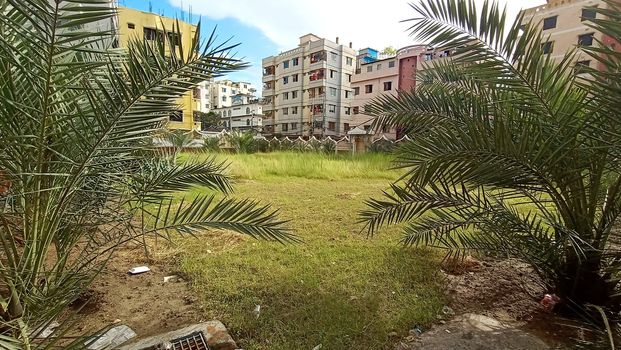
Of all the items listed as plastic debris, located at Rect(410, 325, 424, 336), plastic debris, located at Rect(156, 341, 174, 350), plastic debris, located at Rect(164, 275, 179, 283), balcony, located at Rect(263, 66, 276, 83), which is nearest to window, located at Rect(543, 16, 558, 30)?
plastic debris, located at Rect(410, 325, 424, 336)

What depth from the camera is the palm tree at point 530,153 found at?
1.55 metres

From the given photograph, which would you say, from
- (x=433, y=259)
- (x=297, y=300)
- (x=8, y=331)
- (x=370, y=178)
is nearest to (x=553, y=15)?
(x=370, y=178)

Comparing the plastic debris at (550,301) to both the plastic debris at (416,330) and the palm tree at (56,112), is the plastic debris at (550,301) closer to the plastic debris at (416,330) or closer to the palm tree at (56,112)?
the plastic debris at (416,330)

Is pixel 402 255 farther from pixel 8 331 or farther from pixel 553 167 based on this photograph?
pixel 8 331

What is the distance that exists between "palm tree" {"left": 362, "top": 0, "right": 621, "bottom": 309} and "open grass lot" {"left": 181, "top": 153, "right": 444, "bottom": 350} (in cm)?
71

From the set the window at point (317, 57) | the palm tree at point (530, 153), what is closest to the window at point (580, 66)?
the palm tree at point (530, 153)

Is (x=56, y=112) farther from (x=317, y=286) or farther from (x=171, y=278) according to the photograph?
(x=317, y=286)

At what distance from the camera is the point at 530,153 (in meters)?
1.54

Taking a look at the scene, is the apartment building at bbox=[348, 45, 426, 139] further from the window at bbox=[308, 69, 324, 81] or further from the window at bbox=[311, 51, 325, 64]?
the window at bbox=[311, 51, 325, 64]

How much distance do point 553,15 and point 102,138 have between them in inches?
899

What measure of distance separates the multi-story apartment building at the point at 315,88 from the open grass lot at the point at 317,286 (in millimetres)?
28998

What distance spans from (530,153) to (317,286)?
1665 millimetres

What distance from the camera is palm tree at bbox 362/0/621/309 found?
61.0 inches

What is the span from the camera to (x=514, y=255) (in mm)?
2061
